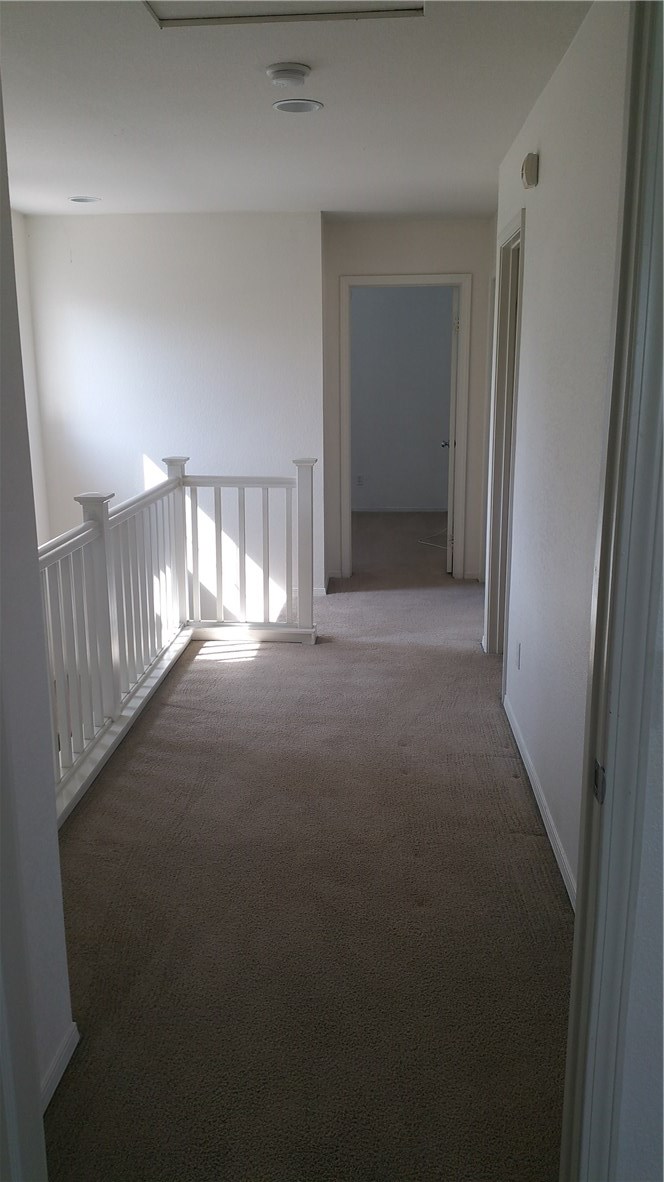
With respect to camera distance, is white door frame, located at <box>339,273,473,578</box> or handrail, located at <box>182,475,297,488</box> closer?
handrail, located at <box>182,475,297,488</box>

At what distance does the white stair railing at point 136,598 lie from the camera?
3.32 meters

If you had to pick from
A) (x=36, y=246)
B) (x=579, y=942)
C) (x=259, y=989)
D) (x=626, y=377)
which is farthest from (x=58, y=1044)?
(x=36, y=246)

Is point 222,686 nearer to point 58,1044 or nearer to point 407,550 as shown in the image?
point 58,1044

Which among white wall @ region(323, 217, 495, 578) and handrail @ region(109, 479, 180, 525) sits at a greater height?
white wall @ region(323, 217, 495, 578)

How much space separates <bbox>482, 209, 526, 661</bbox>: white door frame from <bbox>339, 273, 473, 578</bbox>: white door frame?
5.66ft

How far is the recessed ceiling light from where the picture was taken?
3285 millimetres

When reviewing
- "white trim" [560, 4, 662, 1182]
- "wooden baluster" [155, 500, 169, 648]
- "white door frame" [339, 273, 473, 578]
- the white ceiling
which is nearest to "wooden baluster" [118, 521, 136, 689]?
"wooden baluster" [155, 500, 169, 648]

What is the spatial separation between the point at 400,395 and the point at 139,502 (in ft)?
17.1

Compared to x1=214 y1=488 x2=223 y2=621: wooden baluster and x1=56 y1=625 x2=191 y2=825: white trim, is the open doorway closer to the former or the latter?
x1=214 y1=488 x2=223 y2=621: wooden baluster

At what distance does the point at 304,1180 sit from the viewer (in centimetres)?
177

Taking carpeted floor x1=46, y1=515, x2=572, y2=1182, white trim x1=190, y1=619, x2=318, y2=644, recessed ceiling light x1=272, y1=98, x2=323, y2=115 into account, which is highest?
recessed ceiling light x1=272, y1=98, x2=323, y2=115

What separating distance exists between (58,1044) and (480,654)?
331cm

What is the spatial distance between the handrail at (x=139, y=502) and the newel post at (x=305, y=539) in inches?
27.3

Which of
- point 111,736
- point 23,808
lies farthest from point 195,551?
point 23,808
